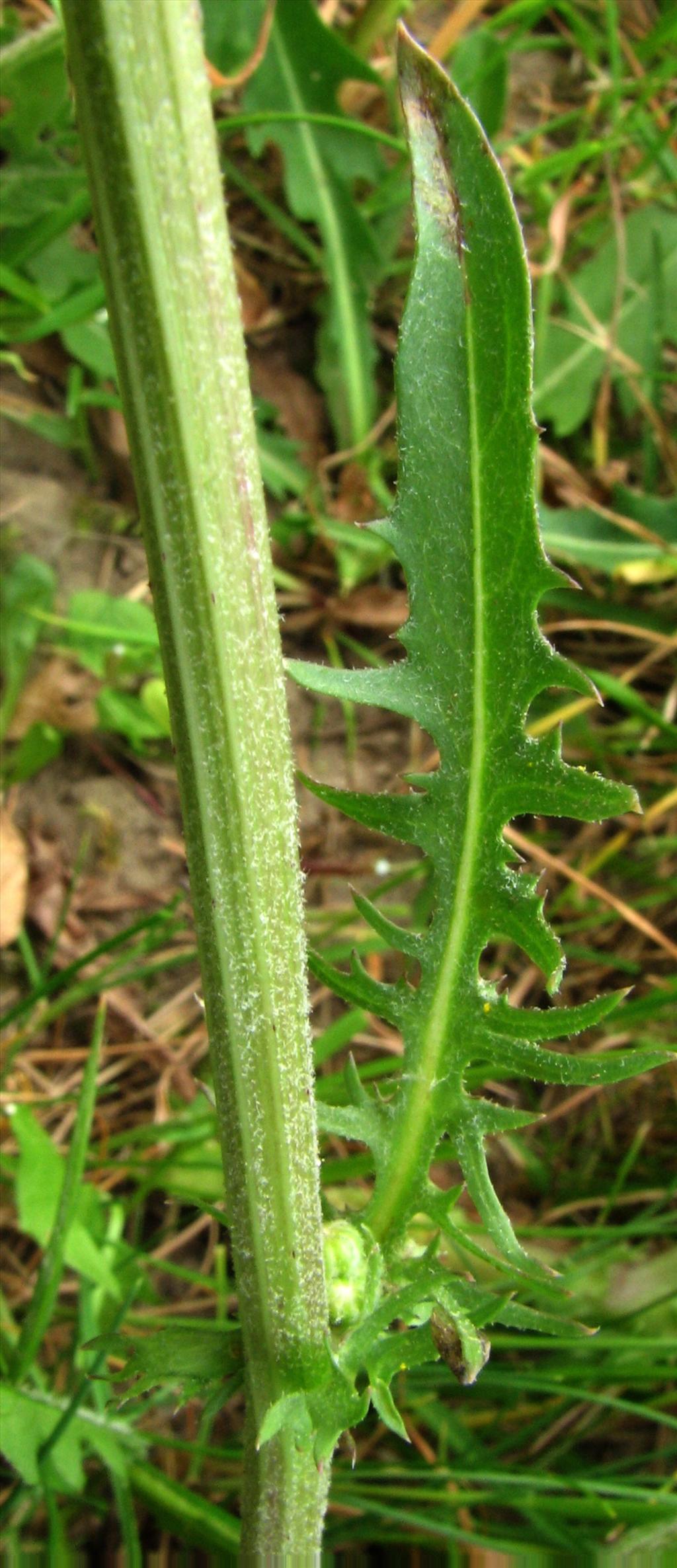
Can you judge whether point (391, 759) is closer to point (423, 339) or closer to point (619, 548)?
point (619, 548)

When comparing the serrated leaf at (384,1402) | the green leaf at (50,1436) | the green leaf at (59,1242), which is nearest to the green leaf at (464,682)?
the serrated leaf at (384,1402)

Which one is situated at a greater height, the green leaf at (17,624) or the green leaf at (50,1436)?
the green leaf at (17,624)

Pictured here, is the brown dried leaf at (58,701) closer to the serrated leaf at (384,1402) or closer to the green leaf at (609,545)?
the green leaf at (609,545)

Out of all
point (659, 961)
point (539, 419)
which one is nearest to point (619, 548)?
point (539, 419)

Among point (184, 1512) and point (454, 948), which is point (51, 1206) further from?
point (454, 948)

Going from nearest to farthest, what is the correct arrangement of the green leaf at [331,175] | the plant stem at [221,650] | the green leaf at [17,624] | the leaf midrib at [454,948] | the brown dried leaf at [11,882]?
the plant stem at [221,650] → the leaf midrib at [454,948] → the brown dried leaf at [11,882] → the green leaf at [17,624] → the green leaf at [331,175]

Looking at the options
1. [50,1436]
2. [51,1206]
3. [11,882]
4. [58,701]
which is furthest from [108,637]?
[50,1436]
